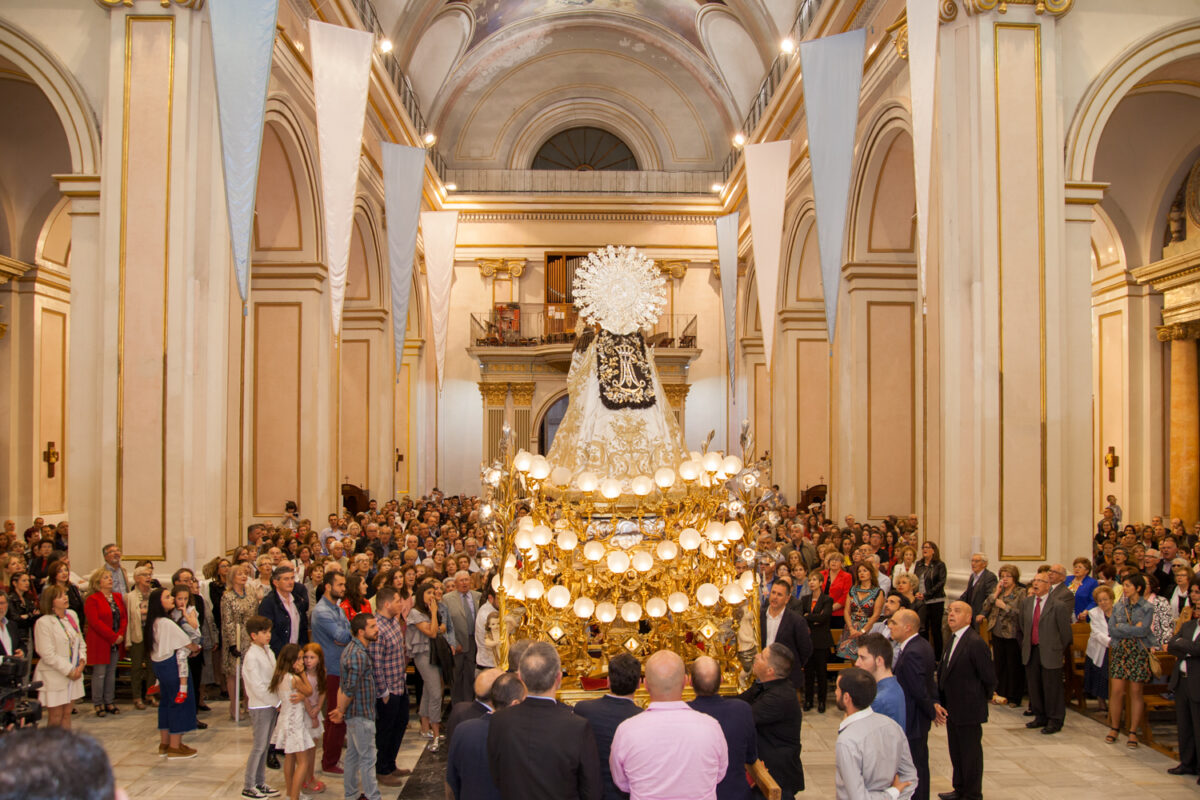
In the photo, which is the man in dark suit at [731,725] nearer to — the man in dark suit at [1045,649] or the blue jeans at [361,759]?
the blue jeans at [361,759]

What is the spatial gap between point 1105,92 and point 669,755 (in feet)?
33.6

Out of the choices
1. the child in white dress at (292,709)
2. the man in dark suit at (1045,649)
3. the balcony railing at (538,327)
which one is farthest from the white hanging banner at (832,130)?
the balcony railing at (538,327)

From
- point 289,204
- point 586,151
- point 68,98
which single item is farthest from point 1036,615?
point 586,151

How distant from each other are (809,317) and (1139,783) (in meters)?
14.4

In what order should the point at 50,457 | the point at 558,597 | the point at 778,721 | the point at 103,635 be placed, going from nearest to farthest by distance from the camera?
the point at 778,721
the point at 558,597
the point at 103,635
the point at 50,457

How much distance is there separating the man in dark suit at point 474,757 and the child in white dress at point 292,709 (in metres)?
2.12

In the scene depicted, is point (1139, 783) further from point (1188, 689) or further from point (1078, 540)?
point (1078, 540)

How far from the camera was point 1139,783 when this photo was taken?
683 cm

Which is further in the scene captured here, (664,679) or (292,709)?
(292,709)

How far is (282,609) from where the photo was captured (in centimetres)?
790

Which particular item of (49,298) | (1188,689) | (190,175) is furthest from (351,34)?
(1188,689)

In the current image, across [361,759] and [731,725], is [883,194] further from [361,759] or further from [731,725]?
[731,725]

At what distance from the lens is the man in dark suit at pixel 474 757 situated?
4.23 meters

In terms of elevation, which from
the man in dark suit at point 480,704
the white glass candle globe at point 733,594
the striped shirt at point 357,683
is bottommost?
the striped shirt at point 357,683
